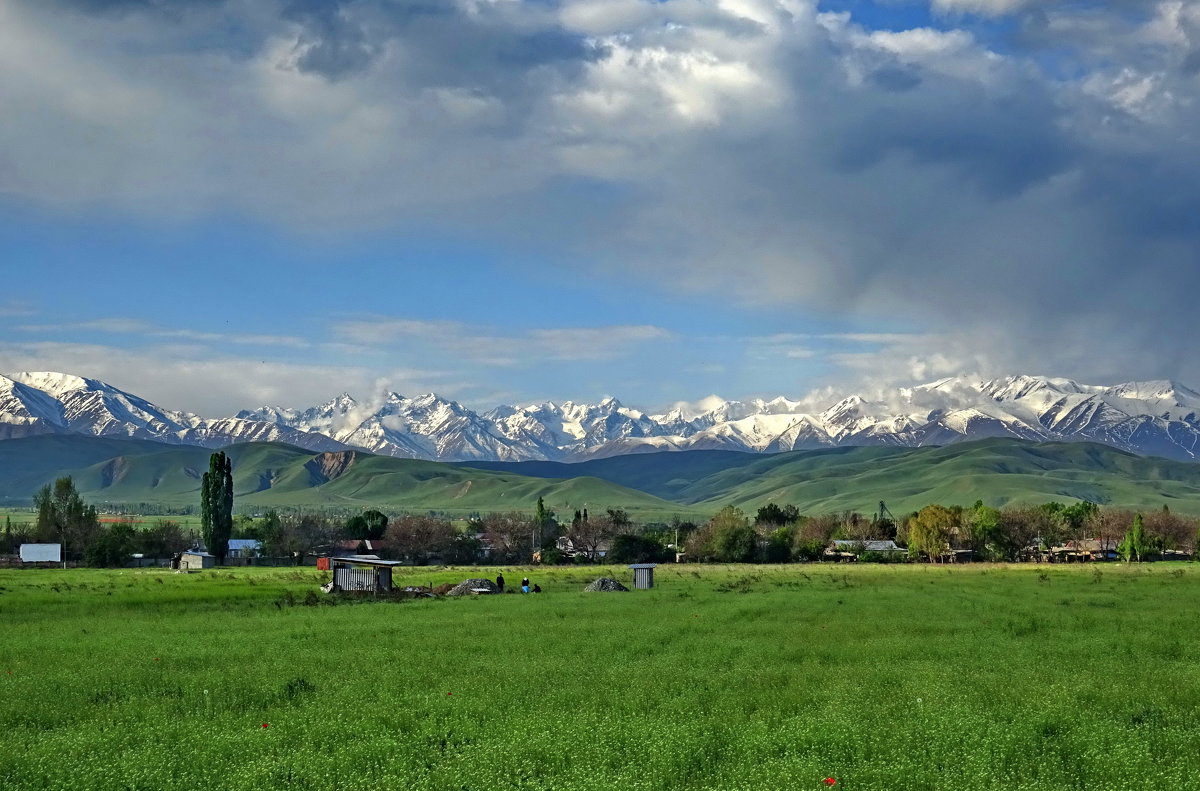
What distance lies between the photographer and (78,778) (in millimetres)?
21219

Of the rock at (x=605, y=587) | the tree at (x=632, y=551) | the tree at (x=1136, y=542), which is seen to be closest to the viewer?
the rock at (x=605, y=587)

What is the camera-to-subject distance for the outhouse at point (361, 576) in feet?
273

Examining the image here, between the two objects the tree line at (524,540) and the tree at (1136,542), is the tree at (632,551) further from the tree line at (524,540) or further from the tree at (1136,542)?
the tree at (1136,542)

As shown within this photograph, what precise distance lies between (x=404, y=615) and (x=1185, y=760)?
4332 cm

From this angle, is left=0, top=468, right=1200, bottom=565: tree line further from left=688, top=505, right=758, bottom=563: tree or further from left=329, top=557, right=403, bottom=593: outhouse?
left=329, top=557, right=403, bottom=593: outhouse

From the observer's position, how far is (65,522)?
576 feet

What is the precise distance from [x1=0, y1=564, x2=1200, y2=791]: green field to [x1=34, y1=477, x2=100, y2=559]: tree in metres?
127

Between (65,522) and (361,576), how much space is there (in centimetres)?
11271

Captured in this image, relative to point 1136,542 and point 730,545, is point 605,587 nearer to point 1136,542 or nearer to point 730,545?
point 730,545

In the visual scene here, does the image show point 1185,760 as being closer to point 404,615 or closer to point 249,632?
point 249,632

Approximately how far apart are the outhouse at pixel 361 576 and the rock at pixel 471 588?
4.99m

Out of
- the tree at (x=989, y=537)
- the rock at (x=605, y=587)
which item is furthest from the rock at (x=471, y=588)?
the tree at (x=989, y=537)

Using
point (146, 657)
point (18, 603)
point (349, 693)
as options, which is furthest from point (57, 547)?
point (349, 693)

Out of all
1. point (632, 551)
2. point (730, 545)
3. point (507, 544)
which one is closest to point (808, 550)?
point (730, 545)
